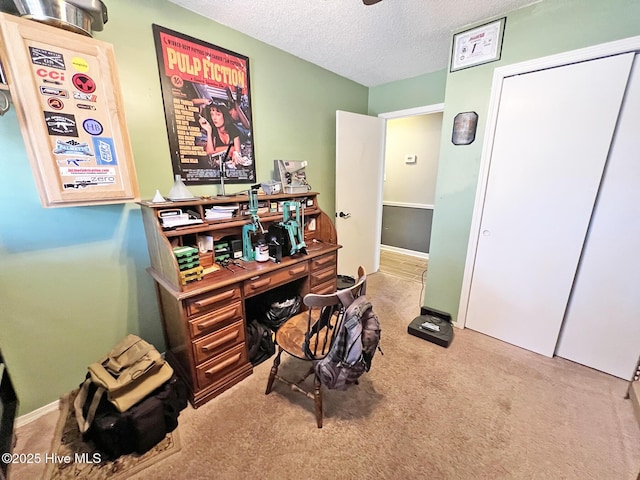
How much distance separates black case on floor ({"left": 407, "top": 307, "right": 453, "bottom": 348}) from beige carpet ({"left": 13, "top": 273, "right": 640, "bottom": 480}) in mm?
192

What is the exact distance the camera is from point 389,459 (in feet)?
4.13

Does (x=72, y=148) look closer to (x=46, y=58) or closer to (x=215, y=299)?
(x=46, y=58)

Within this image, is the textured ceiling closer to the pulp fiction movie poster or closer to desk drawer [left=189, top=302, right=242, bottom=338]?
the pulp fiction movie poster

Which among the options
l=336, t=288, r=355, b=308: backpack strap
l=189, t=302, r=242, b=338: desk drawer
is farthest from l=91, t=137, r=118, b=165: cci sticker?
l=336, t=288, r=355, b=308: backpack strap

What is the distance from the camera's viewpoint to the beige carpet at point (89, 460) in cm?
119

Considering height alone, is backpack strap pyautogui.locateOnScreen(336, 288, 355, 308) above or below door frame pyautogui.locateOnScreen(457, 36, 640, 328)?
below

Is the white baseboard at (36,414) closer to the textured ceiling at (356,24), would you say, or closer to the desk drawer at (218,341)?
the desk drawer at (218,341)

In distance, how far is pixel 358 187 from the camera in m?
3.09

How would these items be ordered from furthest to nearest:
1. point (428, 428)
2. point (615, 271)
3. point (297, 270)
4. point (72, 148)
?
point (297, 270), point (615, 271), point (428, 428), point (72, 148)

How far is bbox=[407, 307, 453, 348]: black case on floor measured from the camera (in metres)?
2.10

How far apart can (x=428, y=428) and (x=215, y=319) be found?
1378 mm

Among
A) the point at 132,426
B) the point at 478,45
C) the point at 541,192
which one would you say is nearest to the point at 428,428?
the point at 132,426

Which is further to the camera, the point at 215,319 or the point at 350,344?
the point at 215,319

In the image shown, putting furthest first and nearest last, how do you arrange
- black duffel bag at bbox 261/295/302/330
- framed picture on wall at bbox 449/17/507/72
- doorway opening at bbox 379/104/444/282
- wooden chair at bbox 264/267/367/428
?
1. doorway opening at bbox 379/104/444/282
2. black duffel bag at bbox 261/295/302/330
3. framed picture on wall at bbox 449/17/507/72
4. wooden chair at bbox 264/267/367/428
